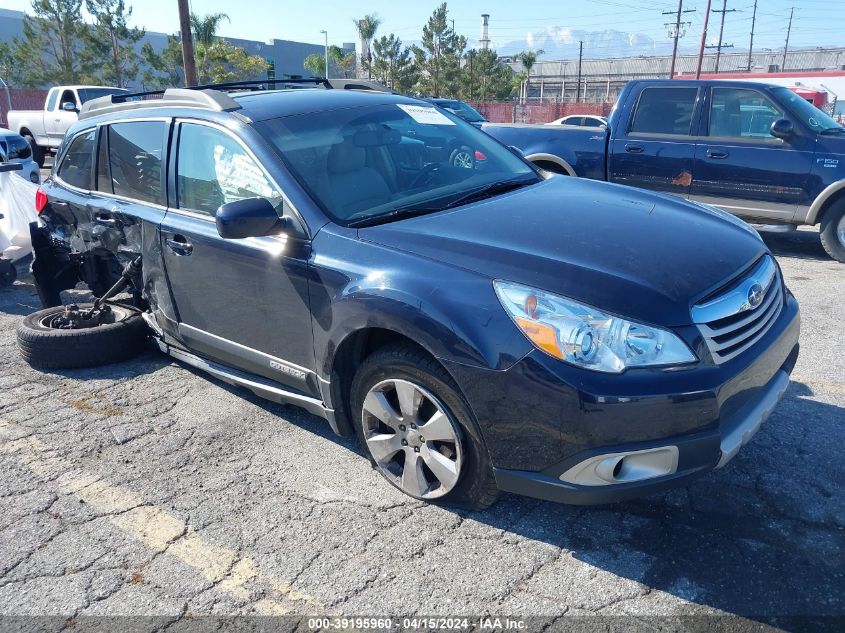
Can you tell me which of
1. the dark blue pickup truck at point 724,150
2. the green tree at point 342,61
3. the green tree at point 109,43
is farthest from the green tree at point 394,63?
the dark blue pickup truck at point 724,150

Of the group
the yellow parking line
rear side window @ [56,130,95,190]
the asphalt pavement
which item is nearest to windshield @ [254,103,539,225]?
the asphalt pavement

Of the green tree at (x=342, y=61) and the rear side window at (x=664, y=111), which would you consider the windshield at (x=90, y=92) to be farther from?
the green tree at (x=342, y=61)

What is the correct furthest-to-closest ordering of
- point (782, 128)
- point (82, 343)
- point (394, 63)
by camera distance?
1. point (394, 63)
2. point (782, 128)
3. point (82, 343)

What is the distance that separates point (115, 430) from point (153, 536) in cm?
114

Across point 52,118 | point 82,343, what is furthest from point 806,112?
point 52,118

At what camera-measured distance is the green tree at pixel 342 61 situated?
Answer: 186 ft

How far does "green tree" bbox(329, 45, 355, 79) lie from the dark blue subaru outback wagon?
56203 mm

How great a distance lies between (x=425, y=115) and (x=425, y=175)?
654 mm

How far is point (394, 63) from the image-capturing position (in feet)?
158

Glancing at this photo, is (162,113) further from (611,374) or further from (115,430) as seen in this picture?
(611,374)

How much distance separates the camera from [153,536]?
293 cm

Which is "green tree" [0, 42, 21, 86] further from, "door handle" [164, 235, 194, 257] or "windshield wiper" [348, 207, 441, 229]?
"windshield wiper" [348, 207, 441, 229]

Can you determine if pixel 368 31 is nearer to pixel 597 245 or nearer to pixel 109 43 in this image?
pixel 109 43

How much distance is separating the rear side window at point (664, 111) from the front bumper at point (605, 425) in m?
5.83
